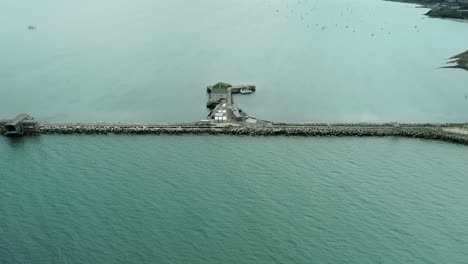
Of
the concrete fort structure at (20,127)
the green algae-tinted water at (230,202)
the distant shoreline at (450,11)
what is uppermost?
the distant shoreline at (450,11)

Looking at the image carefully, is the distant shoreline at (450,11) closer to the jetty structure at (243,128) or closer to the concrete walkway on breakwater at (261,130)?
the jetty structure at (243,128)

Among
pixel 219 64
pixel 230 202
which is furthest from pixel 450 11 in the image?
pixel 230 202

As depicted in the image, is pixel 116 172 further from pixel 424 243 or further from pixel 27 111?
pixel 424 243

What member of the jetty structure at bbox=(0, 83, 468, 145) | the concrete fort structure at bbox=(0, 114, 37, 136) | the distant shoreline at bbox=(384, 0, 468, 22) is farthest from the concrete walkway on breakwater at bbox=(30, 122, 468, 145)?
the distant shoreline at bbox=(384, 0, 468, 22)

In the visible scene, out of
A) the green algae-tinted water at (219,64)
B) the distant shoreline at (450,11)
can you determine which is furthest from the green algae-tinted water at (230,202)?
the distant shoreline at (450,11)

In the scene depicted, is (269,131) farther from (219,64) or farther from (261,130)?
(219,64)

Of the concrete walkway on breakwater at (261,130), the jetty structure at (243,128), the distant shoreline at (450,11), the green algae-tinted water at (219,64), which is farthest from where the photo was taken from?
the distant shoreline at (450,11)
